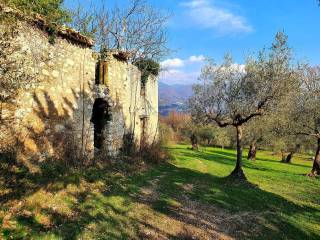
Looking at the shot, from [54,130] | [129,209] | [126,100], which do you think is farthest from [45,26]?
[126,100]

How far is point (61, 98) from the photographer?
13.9 metres

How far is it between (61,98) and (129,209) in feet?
18.1

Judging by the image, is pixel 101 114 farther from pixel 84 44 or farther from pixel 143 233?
pixel 143 233

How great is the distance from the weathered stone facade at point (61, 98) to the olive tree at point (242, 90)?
226 inches

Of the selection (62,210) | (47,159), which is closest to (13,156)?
(47,159)

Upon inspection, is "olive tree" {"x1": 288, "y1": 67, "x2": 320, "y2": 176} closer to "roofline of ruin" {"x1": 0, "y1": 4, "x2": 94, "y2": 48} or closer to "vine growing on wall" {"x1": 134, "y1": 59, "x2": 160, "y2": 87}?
"vine growing on wall" {"x1": 134, "y1": 59, "x2": 160, "y2": 87}

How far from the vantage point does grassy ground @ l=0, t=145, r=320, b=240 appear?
9078 mm

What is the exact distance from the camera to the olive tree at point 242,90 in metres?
20.3

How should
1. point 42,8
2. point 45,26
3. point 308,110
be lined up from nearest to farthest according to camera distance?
point 45,26 < point 42,8 < point 308,110

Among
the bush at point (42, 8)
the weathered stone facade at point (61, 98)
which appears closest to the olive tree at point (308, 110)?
the weathered stone facade at point (61, 98)

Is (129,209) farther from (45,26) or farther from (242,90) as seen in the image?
(242,90)

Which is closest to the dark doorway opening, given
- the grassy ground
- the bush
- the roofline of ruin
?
the grassy ground

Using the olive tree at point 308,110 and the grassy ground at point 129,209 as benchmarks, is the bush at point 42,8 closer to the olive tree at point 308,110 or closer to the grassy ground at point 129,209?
the grassy ground at point 129,209

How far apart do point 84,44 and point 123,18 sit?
15.3 metres
